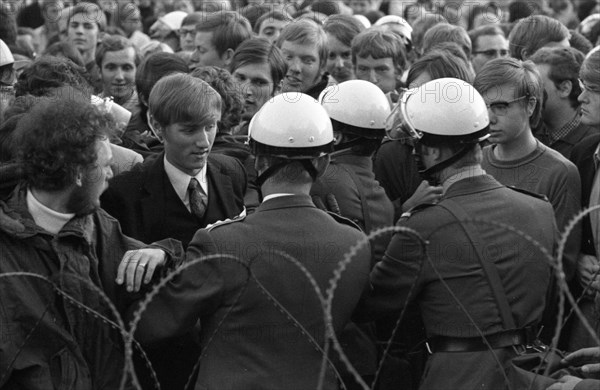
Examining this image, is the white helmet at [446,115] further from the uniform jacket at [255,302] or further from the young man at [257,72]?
the young man at [257,72]

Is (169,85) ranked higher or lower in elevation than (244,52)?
higher

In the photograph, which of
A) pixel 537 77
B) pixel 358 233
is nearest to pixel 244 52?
pixel 537 77

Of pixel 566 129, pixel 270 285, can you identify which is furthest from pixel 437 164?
pixel 566 129

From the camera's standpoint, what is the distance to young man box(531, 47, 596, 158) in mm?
7199

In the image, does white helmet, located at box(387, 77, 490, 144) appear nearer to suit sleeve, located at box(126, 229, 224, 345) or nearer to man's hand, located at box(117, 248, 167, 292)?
suit sleeve, located at box(126, 229, 224, 345)

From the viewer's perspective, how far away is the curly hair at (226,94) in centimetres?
650

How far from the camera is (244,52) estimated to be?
7.80 meters

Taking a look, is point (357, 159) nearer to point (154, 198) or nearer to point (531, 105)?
point (154, 198)

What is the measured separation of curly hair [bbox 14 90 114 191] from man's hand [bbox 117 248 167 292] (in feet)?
1.39

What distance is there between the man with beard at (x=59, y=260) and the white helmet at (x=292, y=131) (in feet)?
2.10

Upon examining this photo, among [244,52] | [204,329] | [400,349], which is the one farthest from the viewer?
[244,52]

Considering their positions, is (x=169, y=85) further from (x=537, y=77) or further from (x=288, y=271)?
(x=537, y=77)

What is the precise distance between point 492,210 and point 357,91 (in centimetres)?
119

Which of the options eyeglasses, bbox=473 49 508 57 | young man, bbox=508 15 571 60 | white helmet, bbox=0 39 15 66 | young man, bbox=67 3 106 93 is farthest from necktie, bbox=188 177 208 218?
young man, bbox=67 3 106 93
